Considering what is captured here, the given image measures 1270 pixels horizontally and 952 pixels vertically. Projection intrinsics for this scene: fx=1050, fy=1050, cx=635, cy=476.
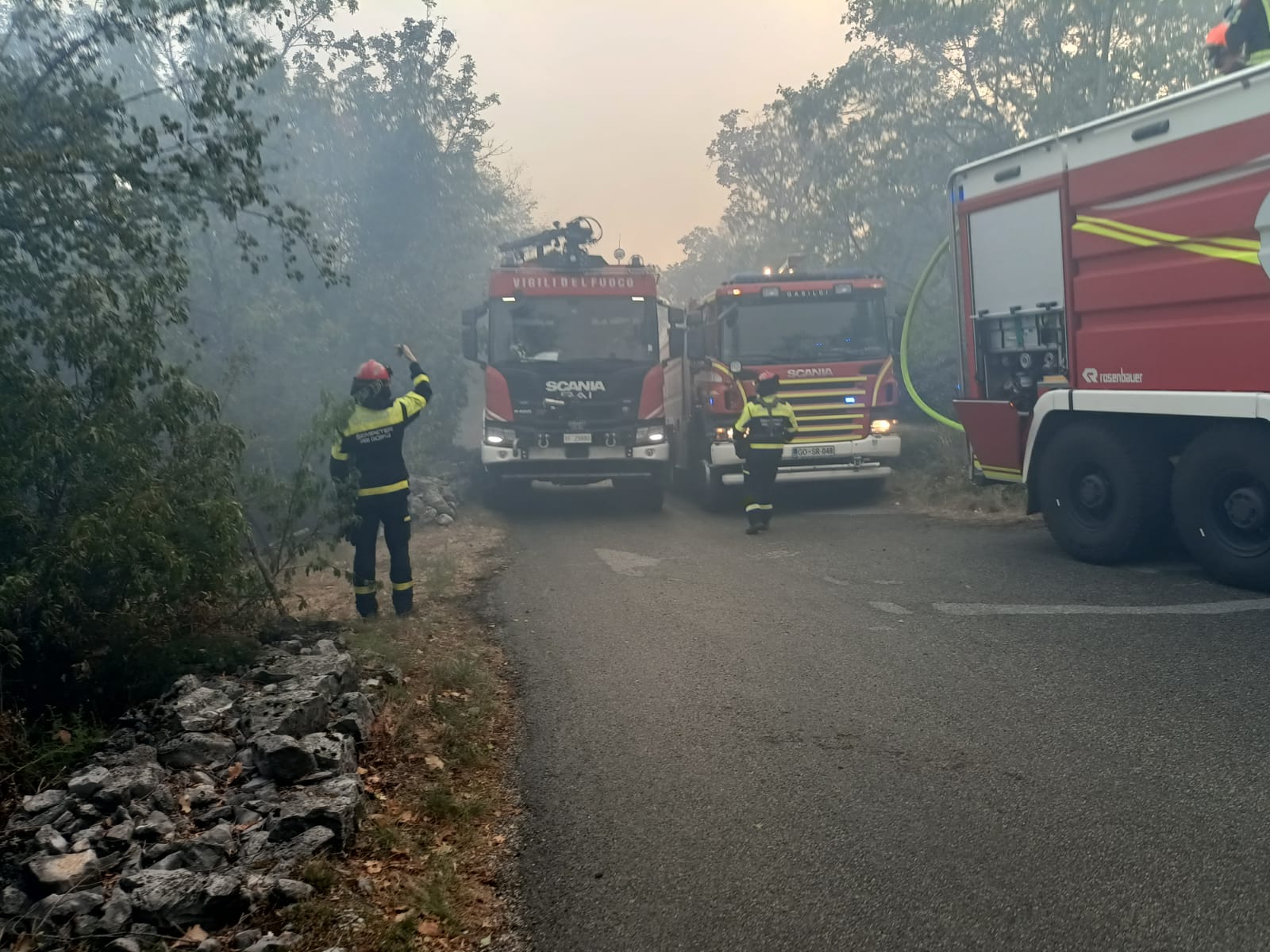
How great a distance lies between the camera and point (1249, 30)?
6.99 m

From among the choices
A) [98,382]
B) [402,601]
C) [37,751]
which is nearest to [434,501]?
[402,601]

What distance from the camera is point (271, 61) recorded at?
7270 mm

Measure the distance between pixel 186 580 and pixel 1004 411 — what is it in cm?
627

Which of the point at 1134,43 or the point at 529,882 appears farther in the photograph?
the point at 1134,43

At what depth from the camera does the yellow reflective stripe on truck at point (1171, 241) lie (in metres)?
6.38

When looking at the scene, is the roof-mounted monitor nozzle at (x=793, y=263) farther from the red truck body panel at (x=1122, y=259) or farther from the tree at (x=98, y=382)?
→ the tree at (x=98, y=382)

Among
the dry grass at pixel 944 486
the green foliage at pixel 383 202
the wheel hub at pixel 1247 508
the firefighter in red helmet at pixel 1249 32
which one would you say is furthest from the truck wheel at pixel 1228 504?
the green foliage at pixel 383 202

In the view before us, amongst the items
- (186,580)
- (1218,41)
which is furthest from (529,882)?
(1218,41)

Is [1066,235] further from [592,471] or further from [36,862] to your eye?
[36,862]

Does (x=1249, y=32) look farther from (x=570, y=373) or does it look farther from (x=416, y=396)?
(x=570, y=373)

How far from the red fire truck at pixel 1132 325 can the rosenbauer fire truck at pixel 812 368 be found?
10.4 feet

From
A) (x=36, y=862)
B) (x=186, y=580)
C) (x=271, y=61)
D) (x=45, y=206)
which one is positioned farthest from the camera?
(x=271, y=61)

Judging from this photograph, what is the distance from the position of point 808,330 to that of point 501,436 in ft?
12.8

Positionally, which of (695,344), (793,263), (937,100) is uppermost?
(937,100)
